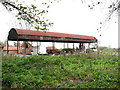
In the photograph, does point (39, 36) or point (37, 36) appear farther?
point (39, 36)

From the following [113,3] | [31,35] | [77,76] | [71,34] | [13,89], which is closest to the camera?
[113,3]

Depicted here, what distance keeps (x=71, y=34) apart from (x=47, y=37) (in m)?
4.64

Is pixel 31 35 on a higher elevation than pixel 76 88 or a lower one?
higher

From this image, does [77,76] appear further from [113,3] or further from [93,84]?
[113,3]

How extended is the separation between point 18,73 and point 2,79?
36.5 inches

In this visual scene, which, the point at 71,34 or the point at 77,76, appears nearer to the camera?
the point at 77,76

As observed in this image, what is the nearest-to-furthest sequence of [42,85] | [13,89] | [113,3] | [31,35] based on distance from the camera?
[113,3]
[13,89]
[42,85]
[31,35]

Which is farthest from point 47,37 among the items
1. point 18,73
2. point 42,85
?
point 42,85

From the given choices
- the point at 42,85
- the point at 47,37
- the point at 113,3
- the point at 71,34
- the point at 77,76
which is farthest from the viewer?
the point at 71,34

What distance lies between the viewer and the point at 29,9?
5.53 meters

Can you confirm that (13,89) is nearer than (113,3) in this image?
No

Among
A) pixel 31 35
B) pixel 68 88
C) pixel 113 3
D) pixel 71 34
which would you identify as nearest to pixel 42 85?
pixel 68 88

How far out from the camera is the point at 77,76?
19.7ft

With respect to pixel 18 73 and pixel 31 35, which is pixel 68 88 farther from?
pixel 31 35
